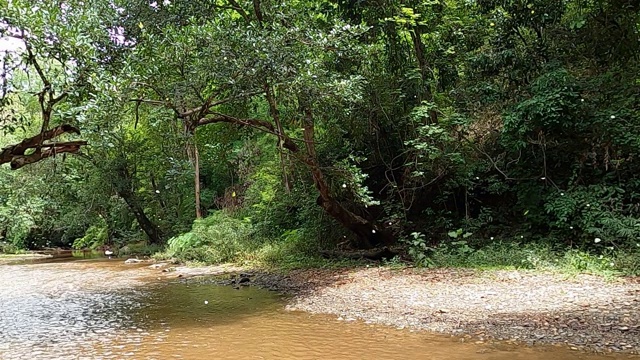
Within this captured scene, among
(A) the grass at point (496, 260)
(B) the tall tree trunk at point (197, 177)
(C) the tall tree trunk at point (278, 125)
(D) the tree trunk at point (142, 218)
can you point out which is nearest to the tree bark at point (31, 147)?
(C) the tall tree trunk at point (278, 125)

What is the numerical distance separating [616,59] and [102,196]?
25.3m

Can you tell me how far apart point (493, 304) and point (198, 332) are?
4.77m

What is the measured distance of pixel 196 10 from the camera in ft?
35.0

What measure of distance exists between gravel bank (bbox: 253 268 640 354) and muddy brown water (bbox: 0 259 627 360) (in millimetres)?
427

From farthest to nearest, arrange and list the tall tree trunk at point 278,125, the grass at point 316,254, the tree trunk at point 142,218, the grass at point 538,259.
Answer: the tree trunk at point 142,218
the tall tree trunk at point 278,125
the grass at point 316,254
the grass at point 538,259

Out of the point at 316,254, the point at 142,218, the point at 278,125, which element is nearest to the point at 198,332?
the point at 278,125

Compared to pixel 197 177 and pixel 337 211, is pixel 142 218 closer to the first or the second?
pixel 197 177

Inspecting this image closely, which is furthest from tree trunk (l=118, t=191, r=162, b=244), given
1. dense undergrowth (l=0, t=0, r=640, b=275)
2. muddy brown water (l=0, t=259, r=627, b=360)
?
muddy brown water (l=0, t=259, r=627, b=360)

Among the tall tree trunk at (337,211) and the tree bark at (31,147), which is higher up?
the tree bark at (31,147)

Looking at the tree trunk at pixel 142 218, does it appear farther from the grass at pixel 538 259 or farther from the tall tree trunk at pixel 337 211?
the grass at pixel 538 259

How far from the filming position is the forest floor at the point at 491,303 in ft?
19.6

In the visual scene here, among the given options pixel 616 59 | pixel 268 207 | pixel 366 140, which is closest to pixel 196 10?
pixel 366 140

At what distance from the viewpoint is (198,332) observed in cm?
736

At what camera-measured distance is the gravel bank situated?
5.96m
